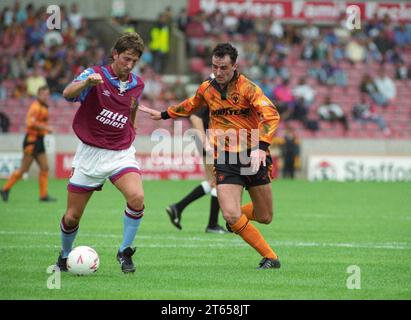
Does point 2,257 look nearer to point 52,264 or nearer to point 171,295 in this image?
point 52,264

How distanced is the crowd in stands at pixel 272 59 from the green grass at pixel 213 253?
34.0ft

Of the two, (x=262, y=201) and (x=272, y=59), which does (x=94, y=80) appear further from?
(x=272, y=59)

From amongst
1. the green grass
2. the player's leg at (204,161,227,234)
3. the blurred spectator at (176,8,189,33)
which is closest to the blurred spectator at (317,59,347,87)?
the blurred spectator at (176,8,189,33)

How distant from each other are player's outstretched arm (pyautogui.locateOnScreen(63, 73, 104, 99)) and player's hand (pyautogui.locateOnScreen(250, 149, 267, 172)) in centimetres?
174

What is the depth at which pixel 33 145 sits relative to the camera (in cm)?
1888

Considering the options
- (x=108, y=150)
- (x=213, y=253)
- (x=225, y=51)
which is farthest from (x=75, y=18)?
(x=108, y=150)

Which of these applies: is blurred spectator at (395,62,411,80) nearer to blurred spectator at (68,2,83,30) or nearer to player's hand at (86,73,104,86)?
blurred spectator at (68,2,83,30)

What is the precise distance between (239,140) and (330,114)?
22.7 m

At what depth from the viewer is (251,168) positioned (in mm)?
9562

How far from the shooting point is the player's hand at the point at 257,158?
9.29 meters

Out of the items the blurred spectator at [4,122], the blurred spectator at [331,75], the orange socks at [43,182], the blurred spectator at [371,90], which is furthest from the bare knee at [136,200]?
the blurred spectator at [331,75]

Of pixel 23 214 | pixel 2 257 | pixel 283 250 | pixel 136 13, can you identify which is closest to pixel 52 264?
pixel 2 257

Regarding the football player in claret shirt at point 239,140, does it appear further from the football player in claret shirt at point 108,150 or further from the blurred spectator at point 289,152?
the blurred spectator at point 289,152
